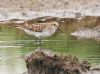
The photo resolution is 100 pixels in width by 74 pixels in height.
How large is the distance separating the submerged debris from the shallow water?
0.16 feet

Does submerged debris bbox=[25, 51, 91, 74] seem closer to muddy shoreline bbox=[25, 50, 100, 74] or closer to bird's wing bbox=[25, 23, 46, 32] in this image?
muddy shoreline bbox=[25, 50, 100, 74]

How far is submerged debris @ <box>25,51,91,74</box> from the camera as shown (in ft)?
8.13

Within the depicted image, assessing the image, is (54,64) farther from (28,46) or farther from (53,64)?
(28,46)

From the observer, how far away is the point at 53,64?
250 centimetres

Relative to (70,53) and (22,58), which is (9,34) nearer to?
(22,58)

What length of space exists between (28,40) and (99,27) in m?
0.63

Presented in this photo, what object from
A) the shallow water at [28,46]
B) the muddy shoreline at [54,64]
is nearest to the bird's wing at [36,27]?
the shallow water at [28,46]

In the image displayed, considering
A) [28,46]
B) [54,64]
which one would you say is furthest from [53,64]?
[28,46]

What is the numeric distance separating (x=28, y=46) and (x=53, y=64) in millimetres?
272

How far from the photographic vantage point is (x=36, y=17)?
2.49 meters

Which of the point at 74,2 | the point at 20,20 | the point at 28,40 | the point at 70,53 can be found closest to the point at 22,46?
the point at 28,40

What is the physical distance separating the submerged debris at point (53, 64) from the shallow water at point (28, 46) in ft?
0.16

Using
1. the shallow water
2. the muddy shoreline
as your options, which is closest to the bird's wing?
the shallow water

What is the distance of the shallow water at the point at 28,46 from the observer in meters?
2.47
